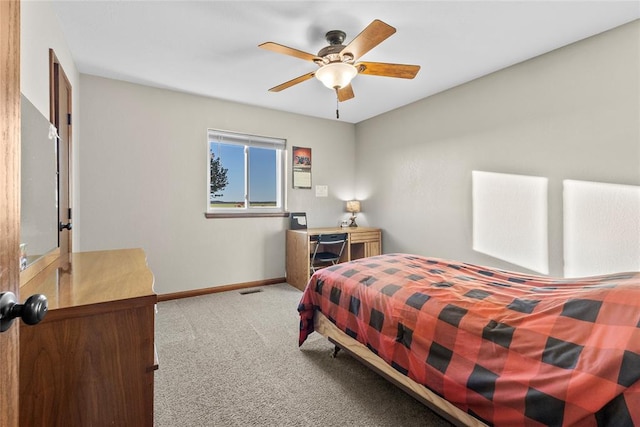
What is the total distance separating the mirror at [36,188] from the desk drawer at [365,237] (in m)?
3.23

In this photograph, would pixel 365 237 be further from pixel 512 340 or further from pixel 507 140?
pixel 512 340

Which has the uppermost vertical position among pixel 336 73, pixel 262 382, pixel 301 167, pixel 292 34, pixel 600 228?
pixel 292 34

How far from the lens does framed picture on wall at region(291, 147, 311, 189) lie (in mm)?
4426

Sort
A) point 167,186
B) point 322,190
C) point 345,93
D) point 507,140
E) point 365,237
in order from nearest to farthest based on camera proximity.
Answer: point 345,93 → point 507,140 → point 167,186 → point 365,237 → point 322,190

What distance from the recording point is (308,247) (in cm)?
383

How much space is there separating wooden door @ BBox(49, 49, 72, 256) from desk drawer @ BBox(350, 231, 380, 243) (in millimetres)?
3107

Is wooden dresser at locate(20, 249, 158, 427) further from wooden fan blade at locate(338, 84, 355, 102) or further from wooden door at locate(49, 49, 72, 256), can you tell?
wooden fan blade at locate(338, 84, 355, 102)

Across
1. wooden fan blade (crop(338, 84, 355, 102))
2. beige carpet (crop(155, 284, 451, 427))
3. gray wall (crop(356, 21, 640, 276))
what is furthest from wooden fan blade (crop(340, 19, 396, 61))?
beige carpet (crop(155, 284, 451, 427))

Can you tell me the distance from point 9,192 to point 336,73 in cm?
216

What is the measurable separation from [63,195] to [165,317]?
1455mm

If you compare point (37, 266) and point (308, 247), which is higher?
point (37, 266)

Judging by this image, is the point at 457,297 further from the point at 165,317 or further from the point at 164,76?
the point at 164,76

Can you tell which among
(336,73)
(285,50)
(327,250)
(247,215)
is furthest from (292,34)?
(327,250)

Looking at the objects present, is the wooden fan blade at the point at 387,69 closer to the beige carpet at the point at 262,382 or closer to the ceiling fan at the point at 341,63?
the ceiling fan at the point at 341,63
